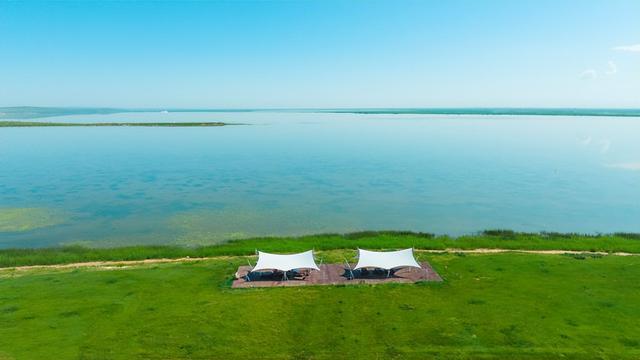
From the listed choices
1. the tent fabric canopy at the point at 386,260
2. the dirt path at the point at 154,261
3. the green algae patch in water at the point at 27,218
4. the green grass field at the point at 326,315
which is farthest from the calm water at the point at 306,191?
the tent fabric canopy at the point at 386,260

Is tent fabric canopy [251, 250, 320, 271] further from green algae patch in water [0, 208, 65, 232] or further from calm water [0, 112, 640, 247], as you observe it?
green algae patch in water [0, 208, 65, 232]

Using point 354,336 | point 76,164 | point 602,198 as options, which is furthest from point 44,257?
point 602,198

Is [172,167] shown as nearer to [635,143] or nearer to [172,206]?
[172,206]

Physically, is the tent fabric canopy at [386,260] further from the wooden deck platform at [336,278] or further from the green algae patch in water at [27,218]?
the green algae patch in water at [27,218]

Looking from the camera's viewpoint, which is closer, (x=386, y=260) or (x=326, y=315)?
(x=326, y=315)

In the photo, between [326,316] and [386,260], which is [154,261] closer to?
[326,316]

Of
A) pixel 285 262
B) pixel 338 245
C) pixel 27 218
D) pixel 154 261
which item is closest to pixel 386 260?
pixel 285 262
